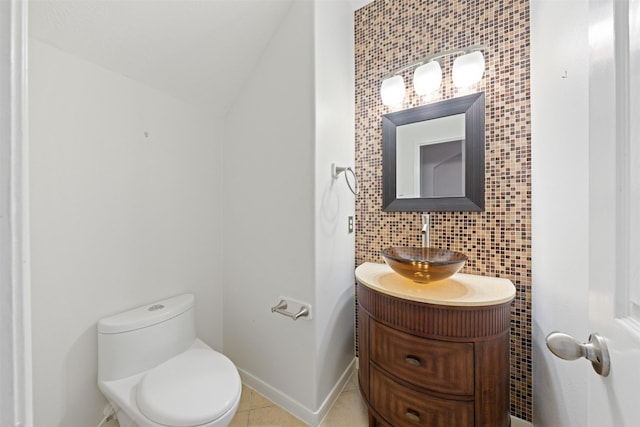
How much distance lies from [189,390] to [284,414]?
62 cm

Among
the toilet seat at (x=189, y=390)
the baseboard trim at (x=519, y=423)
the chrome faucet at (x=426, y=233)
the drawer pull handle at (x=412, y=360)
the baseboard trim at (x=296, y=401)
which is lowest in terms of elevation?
the baseboard trim at (x=296, y=401)

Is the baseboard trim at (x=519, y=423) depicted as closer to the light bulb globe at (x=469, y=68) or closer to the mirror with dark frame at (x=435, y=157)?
the mirror with dark frame at (x=435, y=157)

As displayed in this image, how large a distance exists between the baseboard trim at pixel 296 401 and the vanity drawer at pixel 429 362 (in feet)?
1.70

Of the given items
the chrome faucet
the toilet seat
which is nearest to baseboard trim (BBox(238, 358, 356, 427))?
the toilet seat

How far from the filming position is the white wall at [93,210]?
1.03 metres

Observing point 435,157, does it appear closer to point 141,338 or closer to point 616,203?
point 616,203

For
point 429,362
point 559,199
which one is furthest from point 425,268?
point 559,199

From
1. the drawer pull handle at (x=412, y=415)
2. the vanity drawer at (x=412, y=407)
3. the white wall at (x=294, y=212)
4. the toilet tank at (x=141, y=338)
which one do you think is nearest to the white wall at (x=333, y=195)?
the white wall at (x=294, y=212)

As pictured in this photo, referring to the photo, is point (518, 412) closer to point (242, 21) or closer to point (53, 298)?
point (53, 298)

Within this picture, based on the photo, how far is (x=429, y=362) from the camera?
96cm

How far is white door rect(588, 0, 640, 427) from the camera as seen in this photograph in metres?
0.34

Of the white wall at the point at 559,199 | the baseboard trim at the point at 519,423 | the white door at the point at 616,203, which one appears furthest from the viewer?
the baseboard trim at the point at 519,423

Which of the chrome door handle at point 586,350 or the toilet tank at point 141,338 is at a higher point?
the chrome door handle at point 586,350

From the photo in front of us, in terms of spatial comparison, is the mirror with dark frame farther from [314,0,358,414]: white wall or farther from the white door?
the white door
